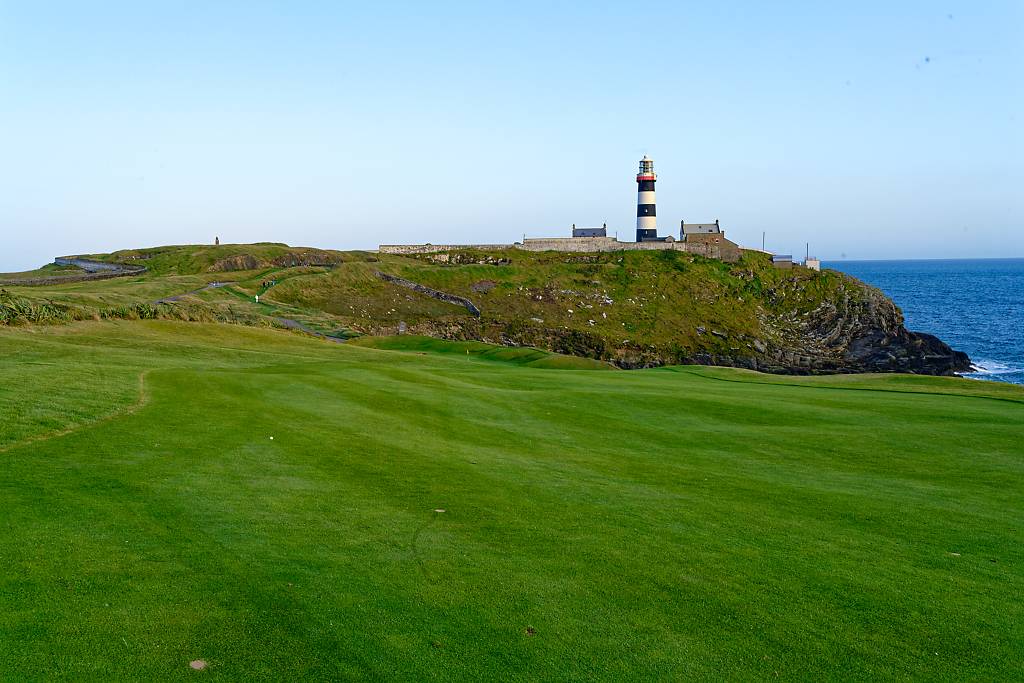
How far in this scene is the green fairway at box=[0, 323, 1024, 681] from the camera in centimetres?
838

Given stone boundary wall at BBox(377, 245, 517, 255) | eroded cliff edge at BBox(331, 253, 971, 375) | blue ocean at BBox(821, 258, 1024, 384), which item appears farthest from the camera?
stone boundary wall at BBox(377, 245, 517, 255)

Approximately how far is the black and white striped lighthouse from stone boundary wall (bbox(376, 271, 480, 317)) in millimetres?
40490

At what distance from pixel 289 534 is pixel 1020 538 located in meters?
11.8

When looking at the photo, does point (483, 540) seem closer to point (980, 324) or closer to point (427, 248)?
point (427, 248)

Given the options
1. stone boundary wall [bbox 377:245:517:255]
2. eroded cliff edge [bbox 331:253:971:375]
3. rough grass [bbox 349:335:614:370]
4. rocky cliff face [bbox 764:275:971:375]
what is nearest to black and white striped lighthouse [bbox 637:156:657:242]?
eroded cliff edge [bbox 331:253:971:375]

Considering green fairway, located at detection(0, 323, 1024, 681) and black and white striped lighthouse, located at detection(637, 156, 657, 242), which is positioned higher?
black and white striped lighthouse, located at detection(637, 156, 657, 242)

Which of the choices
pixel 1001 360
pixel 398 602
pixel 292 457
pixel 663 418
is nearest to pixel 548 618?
pixel 398 602

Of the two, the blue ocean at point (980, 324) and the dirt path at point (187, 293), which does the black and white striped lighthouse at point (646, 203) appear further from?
the dirt path at point (187, 293)

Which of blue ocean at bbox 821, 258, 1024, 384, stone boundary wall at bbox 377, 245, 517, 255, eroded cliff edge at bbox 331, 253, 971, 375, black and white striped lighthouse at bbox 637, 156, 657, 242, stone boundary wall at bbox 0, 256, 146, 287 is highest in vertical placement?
black and white striped lighthouse at bbox 637, 156, 657, 242

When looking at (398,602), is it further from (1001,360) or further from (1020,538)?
(1001,360)

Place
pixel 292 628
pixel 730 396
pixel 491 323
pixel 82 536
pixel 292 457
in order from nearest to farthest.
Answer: pixel 292 628
pixel 82 536
pixel 292 457
pixel 730 396
pixel 491 323

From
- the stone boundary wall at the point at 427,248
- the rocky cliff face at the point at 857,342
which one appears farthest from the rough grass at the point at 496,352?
the stone boundary wall at the point at 427,248

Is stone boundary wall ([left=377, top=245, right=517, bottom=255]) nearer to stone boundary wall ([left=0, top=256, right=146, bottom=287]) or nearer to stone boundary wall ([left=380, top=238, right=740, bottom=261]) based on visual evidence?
stone boundary wall ([left=380, top=238, right=740, bottom=261])

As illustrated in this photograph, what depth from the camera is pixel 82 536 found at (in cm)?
1067
